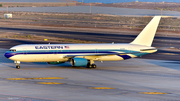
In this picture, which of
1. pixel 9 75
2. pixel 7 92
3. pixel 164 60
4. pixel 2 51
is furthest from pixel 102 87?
pixel 2 51

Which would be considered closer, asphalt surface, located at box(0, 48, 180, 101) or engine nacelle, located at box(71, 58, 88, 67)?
asphalt surface, located at box(0, 48, 180, 101)

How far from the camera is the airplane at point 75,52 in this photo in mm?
48469

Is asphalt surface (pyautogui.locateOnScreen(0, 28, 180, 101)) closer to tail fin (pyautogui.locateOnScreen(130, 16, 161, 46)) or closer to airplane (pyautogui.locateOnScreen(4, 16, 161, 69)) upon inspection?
airplane (pyautogui.locateOnScreen(4, 16, 161, 69))

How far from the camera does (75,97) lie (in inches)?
1193

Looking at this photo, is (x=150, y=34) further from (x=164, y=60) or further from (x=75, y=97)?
(x=75, y=97)

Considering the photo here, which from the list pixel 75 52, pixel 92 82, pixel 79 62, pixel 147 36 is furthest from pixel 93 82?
pixel 147 36

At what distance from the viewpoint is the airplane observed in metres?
48.5

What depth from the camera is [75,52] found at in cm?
5006

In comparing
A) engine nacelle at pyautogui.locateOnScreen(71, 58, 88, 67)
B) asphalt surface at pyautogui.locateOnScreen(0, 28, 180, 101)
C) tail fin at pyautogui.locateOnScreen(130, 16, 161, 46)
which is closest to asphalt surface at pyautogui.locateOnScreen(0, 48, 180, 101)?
asphalt surface at pyautogui.locateOnScreen(0, 28, 180, 101)

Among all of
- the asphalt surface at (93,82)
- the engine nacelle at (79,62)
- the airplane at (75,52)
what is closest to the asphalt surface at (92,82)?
the asphalt surface at (93,82)

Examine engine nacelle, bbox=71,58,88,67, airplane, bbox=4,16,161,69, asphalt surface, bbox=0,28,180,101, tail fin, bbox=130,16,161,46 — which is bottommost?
asphalt surface, bbox=0,28,180,101

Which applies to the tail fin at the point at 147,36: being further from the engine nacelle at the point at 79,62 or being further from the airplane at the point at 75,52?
the engine nacelle at the point at 79,62

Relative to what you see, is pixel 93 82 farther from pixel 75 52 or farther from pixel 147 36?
pixel 147 36

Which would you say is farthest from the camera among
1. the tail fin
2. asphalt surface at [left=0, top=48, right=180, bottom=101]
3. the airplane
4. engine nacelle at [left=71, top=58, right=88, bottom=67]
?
the tail fin
